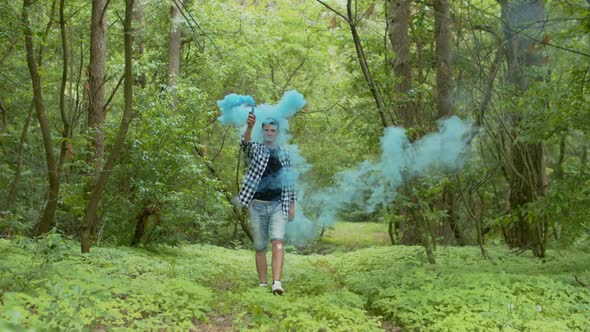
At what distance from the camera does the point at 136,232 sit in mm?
10375

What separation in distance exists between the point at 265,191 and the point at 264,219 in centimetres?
34

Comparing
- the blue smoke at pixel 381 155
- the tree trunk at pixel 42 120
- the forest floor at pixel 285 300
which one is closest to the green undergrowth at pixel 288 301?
the forest floor at pixel 285 300

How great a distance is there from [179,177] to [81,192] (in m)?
1.86

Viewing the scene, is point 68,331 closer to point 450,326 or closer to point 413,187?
point 450,326

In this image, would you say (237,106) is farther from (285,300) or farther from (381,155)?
(285,300)

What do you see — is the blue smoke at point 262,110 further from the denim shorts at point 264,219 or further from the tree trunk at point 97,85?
the tree trunk at point 97,85

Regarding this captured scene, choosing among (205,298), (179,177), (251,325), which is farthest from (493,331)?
(179,177)

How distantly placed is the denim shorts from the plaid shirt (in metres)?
0.08

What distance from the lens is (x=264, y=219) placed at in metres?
6.09

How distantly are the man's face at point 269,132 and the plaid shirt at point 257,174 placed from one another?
0.34 ft

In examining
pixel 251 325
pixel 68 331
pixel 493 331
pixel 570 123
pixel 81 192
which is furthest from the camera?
pixel 81 192

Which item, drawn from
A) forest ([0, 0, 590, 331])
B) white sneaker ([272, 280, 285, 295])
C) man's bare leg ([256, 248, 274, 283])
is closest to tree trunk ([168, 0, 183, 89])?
forest ([0, 0, 590, 331])

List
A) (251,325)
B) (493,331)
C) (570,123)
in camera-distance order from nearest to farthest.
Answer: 1. (493,331)
2. (251,325)
3. (570,123)

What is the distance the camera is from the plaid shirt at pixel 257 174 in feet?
19.7
